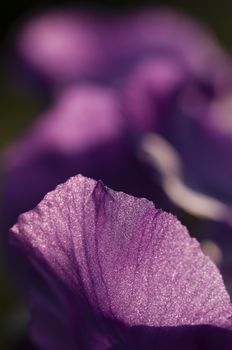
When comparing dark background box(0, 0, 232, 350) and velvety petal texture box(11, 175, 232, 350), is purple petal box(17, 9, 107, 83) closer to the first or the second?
dark background box(0, 0, 232, 350)

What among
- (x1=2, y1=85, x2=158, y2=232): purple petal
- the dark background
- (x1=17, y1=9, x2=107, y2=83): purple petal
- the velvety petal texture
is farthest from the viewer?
A: the dark background

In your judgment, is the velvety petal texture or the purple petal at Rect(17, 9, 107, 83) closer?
the velvety petal texture

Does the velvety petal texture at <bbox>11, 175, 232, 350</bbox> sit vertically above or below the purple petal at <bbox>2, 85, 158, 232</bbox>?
below

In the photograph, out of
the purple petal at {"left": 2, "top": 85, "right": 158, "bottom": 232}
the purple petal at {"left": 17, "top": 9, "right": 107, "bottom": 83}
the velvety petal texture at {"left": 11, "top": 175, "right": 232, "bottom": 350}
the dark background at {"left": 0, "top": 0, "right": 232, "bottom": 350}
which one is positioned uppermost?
the dark background at {"left": 0, "top": 0, "right": 232, "bottom": 350}

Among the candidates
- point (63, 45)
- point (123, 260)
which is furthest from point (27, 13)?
point (123, 260)

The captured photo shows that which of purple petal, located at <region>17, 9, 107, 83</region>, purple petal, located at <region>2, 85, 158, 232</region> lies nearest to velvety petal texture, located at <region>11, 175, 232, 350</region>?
purple petal, located at <region>2, 85, 158, 232</region>

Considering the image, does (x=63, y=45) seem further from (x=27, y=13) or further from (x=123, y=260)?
(x=27, y=13)

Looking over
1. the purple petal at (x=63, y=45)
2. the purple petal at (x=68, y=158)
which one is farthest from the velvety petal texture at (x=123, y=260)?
the purple petal at (x=63, y=45)

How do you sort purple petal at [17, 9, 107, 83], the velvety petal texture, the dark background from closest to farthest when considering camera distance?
the velvety petal texture, purple petal at [17, 9, 107, 83], the dark background

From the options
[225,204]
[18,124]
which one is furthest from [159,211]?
[18,124]
